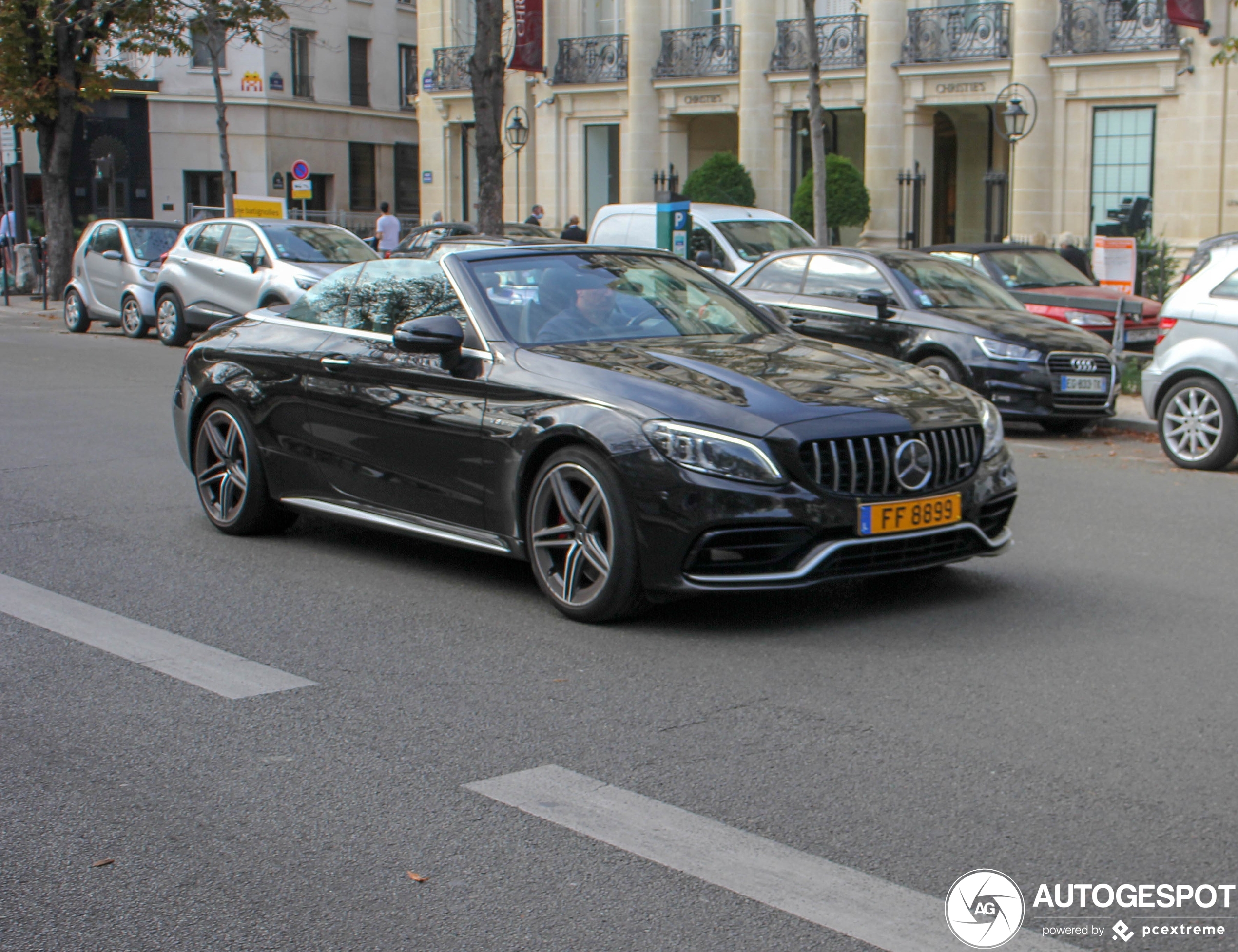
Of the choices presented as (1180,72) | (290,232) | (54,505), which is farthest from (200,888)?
(1180,72)

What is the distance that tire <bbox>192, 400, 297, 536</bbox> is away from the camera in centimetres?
793

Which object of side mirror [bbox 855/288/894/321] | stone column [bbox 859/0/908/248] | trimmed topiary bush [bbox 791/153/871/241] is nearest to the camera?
side mirror [bbox 855/288/894/321]

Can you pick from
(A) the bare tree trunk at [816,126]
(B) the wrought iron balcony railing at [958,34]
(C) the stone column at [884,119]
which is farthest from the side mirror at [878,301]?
(B) the wrought iron balcony railing at [958,34]

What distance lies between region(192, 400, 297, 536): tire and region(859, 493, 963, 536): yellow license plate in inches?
130

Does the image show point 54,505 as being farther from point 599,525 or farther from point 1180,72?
point 1180,72

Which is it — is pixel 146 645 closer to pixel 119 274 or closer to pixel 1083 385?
pixel 1083 385

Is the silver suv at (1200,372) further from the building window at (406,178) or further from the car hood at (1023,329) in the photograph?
the building window at (406,178)

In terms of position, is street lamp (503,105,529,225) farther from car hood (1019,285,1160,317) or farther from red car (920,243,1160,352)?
car hood (1019,285,1160,317)

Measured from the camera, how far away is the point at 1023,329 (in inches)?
529

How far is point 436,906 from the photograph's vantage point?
11.8ft

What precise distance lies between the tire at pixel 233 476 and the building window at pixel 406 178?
52.6 m

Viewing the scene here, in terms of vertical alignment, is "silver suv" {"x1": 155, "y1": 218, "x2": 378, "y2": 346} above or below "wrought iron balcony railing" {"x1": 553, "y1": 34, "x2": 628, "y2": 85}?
below

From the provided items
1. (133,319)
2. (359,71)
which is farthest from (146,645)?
(359,71)

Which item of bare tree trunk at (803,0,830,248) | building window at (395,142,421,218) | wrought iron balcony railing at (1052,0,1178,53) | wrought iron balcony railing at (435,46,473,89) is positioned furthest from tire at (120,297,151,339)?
building window at (395,142,421,218)
